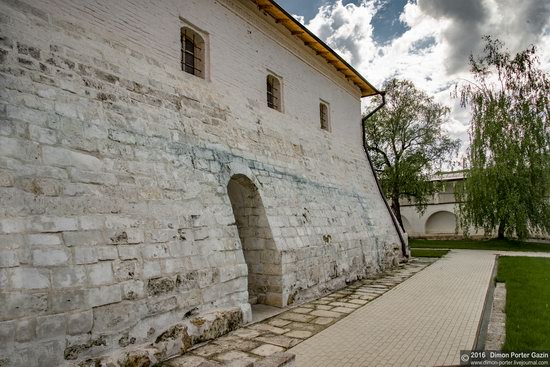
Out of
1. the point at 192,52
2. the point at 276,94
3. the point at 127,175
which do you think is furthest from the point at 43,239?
the point at 276,94

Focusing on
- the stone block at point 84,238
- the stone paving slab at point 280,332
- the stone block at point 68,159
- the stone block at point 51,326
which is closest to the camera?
the stone block at point 51,326

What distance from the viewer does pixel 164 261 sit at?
450 centimetres

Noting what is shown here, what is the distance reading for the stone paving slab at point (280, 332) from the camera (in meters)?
4.06

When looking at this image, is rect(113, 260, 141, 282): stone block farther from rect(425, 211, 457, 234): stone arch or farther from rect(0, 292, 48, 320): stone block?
rect(425, 211, 457, 234): stone arch

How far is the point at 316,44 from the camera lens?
9.63 meters

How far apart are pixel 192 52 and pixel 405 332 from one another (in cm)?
582

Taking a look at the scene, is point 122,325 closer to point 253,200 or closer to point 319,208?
point 253,200

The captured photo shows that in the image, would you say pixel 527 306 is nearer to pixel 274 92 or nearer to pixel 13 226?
pixel 274 92

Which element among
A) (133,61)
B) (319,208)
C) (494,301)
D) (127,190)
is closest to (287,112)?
(319,208)

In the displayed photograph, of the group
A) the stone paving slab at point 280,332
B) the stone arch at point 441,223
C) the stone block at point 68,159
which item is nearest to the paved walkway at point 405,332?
the stone paving slab at point 280,332

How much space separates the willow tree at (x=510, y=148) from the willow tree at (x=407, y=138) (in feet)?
8.46

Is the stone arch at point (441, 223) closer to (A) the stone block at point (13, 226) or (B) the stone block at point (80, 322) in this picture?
(B) the stone block at point (80, 322)

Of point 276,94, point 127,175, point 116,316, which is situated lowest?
point 116,316

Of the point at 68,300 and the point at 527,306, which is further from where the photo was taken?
the point at 527,306
